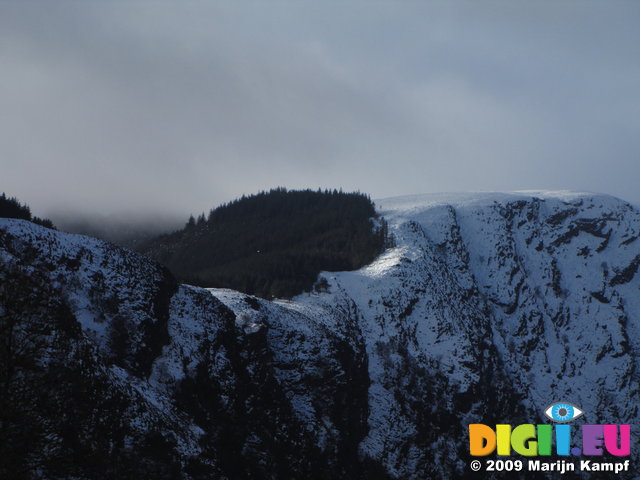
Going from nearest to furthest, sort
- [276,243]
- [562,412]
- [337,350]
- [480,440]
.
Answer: [337,350]
[480,440]
[562,412]
[276,243]

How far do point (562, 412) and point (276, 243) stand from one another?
74.6 m

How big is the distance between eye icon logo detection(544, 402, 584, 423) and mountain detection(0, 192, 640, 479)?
1966 mm

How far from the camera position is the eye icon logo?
431 ft

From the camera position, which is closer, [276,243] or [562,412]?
[562,412]

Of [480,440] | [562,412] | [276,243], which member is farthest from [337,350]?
[562,412]

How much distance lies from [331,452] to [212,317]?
24316 millimetres

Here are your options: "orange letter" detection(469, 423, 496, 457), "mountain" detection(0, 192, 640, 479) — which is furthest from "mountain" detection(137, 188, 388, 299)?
"orange letter" detection(469, 423, 496, 457)

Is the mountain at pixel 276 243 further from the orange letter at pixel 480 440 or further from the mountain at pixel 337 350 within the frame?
the orange letter at pixel 480 440

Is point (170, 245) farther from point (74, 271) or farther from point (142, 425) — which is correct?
point (142, 425)

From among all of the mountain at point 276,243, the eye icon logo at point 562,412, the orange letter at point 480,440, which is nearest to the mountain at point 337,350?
the eye icon logo at point 562,412

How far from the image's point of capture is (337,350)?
85.4m

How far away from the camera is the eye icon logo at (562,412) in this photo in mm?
131250

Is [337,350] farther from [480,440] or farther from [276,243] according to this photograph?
[276,243]

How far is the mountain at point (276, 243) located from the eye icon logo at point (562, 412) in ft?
161
